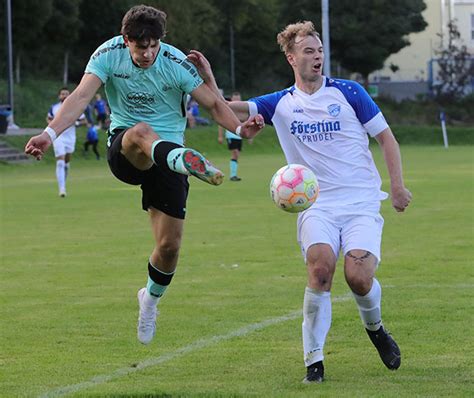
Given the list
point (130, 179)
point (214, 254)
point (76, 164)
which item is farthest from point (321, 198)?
point (76, 164)

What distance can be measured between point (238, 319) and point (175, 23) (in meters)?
55.6

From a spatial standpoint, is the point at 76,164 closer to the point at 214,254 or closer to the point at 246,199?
the point at 246,199

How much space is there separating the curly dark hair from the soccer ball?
4.45 ft

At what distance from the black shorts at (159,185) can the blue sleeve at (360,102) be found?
4.81 ft

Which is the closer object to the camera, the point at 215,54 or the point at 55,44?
the point at 55,44

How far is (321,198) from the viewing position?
8.14 meters

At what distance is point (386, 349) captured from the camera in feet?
26.6

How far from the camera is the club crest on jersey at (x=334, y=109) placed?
26.6ft

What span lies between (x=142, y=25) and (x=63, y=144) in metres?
17.2

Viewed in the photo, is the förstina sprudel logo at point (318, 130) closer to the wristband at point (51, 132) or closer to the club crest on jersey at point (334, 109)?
the club crest on jersey at point (334, 109)

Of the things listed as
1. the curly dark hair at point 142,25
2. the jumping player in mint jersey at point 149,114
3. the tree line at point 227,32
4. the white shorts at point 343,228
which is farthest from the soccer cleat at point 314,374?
the tree line at point 227,32

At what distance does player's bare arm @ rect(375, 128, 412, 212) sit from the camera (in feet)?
26.3

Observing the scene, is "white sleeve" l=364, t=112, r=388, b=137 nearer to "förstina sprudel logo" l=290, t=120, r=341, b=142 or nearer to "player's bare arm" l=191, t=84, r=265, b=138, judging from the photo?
→ "förstina sprudel logo" l=290, t=120, r=341, b=142

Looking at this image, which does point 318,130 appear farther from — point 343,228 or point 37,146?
point 37,146
